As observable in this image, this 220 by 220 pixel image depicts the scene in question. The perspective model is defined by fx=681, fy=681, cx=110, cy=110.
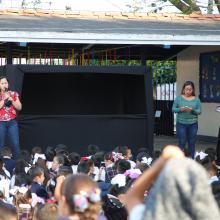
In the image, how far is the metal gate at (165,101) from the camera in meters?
19.2

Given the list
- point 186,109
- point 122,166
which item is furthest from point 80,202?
point 186,109

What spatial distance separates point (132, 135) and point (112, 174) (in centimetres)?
416

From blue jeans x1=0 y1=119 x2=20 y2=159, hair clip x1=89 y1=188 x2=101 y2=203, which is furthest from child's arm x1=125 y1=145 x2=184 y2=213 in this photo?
blue jeans x1=0 y1=119 x2=20 y2=159

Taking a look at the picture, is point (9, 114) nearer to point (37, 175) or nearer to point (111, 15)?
point (37, 175)

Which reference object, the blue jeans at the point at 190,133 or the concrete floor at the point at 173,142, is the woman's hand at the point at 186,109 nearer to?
the blue jeans at the point at 190,133

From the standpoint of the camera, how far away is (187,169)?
228 cm

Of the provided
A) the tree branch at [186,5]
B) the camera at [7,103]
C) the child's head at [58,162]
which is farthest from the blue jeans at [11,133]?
the tree branch at [186,5]

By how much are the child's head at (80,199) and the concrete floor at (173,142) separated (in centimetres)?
1194

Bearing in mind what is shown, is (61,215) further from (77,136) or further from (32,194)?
(77,136)

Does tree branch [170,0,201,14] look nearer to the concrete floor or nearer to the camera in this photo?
the concrete floor

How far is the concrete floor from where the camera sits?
15297 mm

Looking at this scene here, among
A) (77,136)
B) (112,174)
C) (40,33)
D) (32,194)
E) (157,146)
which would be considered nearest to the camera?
(32,194)

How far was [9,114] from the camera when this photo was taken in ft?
34.5

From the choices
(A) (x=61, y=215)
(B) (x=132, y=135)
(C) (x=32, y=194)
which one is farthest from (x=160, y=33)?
(A) (x=61, y=215)
